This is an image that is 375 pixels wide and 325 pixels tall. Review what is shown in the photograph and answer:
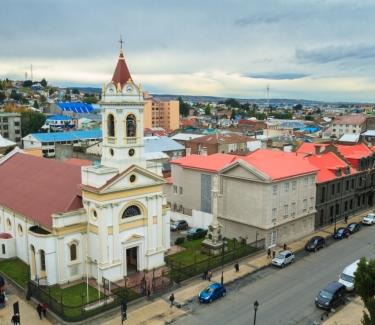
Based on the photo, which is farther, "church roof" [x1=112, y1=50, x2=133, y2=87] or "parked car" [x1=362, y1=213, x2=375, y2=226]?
"parked car" [x1=362, y1=213, x2=375, y2=226]

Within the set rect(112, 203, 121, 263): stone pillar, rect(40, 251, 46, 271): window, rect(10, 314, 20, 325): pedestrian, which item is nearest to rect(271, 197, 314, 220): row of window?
rect(112, 203, 121, 263): stone pillar

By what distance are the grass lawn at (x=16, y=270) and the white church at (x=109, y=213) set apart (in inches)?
34.8

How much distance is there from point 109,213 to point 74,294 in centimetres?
737

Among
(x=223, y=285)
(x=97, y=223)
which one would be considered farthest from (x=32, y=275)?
(x=223, y=285)

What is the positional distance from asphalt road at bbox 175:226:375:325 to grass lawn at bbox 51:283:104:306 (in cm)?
807

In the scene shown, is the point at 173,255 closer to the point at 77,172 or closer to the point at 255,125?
the point at 77,172

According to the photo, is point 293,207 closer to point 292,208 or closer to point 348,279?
point 292,208

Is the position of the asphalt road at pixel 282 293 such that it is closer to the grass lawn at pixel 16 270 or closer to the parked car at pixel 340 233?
the parked car at pixel 340 233

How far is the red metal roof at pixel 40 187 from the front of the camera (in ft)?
123

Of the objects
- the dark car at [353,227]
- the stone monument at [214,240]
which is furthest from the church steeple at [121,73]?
the dark car at [353,227]

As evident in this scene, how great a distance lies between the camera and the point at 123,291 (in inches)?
1309

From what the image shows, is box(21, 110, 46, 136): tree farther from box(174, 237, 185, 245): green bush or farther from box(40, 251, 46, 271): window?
box(40, 251, 46, 271): window

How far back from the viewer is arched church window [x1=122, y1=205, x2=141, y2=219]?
119 feet

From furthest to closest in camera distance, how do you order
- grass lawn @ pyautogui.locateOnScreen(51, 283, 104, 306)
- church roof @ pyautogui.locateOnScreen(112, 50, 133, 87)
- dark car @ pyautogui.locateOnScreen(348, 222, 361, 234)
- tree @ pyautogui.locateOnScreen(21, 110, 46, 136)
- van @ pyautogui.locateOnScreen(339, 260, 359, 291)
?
tree @ pyautogui.locateOnScreen(21, 110, 46, 136), dark car @ pyautogui.locateOnScreen(348, 222, 361, 234), church roof @ pyautogui.locateOnScreen(112, 50, 133, 87), van @ pyautogui.locateOnScreen(339, 260, 359, 291), grass lawn @ pyautogui.locateOnScreen(51, 283, 104, 306)
